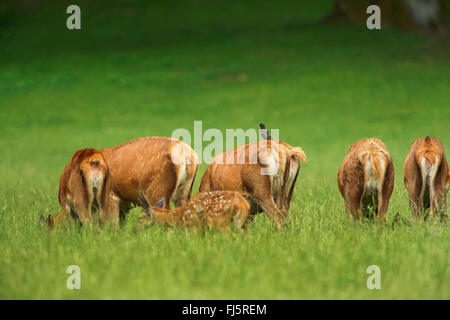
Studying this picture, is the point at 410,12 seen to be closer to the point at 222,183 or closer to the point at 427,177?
the point at 427,177

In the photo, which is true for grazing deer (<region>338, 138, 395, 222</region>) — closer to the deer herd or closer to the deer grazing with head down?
the deer herd

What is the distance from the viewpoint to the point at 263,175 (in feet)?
29.9

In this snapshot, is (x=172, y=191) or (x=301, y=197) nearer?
(x=172, y=191)

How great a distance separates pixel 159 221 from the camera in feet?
28.2

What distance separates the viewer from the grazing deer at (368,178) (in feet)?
28.4

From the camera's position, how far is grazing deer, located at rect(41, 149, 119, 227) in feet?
27.9

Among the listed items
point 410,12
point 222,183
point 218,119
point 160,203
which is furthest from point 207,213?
point 410,12

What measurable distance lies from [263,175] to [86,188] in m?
2.23

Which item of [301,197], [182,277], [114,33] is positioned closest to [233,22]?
[114,33]

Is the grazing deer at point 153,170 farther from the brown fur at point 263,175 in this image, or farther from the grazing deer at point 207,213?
the brown fur at point 263,175

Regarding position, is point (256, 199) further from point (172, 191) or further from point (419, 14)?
point (419, 14)

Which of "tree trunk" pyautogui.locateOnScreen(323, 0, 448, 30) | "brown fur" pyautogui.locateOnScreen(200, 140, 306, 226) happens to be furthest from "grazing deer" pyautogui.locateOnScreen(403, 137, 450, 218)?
"tree trunk" pyautogui.locateOnScreen(323, 0, 448, 30)

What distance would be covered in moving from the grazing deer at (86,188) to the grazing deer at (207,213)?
21.1 inches

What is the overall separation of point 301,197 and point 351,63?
62.0 ft
